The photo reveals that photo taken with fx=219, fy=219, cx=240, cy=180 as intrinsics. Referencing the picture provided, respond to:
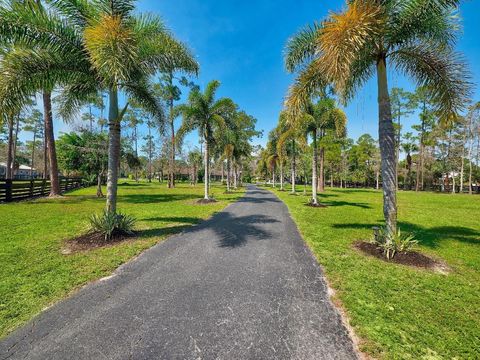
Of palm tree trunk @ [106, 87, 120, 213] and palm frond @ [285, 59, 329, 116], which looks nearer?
palm frond @ [285, 59, 329, 116]

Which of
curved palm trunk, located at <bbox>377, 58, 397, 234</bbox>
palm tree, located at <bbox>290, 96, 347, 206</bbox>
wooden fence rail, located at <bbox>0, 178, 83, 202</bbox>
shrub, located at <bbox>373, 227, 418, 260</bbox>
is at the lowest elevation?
shrub, located at <bbox>373, 227, 418, 260</bbox>

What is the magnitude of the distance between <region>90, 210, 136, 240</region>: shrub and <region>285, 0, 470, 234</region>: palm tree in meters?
6.03

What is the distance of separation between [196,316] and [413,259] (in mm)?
4909

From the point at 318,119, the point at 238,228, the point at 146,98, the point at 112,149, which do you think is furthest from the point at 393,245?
the point at 318,119

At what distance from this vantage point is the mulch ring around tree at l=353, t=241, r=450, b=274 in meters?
4.62

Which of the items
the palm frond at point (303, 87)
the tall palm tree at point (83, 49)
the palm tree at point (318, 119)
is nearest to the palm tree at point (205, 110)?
the palm tree at point (318, 119)

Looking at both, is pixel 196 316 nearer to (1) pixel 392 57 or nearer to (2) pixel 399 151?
(1) pixel 392 57

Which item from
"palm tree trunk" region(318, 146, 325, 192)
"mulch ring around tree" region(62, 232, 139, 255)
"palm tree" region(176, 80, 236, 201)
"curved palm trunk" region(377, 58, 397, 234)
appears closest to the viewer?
"curved palm trunk" region(377, 58, 397, 234)

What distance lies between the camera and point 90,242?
5.91 metres

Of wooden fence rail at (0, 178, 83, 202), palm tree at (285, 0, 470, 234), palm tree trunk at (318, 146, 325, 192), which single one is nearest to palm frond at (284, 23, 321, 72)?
palm tree at (285, 0, 470, 234)

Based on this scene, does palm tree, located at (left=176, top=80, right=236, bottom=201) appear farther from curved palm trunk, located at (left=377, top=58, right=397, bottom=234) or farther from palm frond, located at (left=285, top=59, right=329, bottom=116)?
curved palm trunk, located at (left=377, top=58, right=397, bottom=234)

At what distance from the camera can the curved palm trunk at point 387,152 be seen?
210 inches

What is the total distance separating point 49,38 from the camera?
584 cm

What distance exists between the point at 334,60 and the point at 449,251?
5.74 meters
